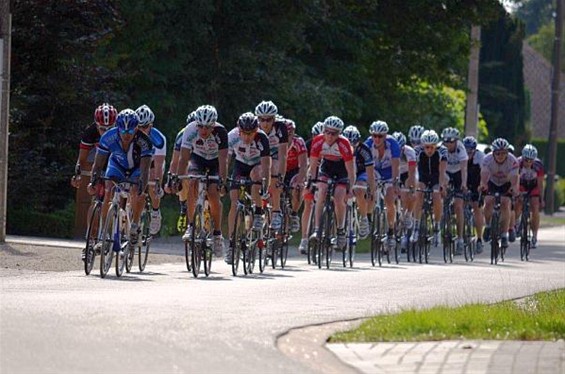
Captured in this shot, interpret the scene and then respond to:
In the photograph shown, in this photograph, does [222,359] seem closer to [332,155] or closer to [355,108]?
[332,155]

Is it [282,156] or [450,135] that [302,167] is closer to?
[282,156]

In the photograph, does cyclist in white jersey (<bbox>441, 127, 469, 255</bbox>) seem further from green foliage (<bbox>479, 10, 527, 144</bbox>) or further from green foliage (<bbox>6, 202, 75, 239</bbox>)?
green foliage (<bbox>479, 10, 527, 144</bbox>)

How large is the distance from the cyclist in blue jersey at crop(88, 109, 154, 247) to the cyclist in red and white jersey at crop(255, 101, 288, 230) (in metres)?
2.78

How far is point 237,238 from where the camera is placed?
19562 mm

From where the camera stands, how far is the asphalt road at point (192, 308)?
10.3 m

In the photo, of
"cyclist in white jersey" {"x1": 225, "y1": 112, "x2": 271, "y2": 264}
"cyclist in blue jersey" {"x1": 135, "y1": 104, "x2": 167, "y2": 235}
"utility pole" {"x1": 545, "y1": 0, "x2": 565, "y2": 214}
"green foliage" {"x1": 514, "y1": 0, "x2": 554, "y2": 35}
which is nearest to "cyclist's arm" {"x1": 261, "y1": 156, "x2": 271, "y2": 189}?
"cyclist in white jersey" {"x1": 225, "y1": 112, "x2": 271, "y2": 264}

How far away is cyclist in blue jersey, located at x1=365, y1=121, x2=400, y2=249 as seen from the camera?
82.9 feet

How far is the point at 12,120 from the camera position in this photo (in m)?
29.8

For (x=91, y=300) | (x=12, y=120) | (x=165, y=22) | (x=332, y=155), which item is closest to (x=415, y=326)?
(x=91, y=300)

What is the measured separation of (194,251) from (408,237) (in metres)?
8.08

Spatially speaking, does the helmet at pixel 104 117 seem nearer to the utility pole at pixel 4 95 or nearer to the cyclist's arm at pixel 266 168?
the cyclist's arm at pixel 266 168

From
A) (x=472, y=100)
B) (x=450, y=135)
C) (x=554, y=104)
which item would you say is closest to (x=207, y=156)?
(x=450, y=135)

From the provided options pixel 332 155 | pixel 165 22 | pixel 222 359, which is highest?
pixel 165 22

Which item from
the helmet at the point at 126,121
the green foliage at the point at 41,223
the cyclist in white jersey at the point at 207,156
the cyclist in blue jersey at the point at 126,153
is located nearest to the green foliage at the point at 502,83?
the green foliage at the point at 41,223
